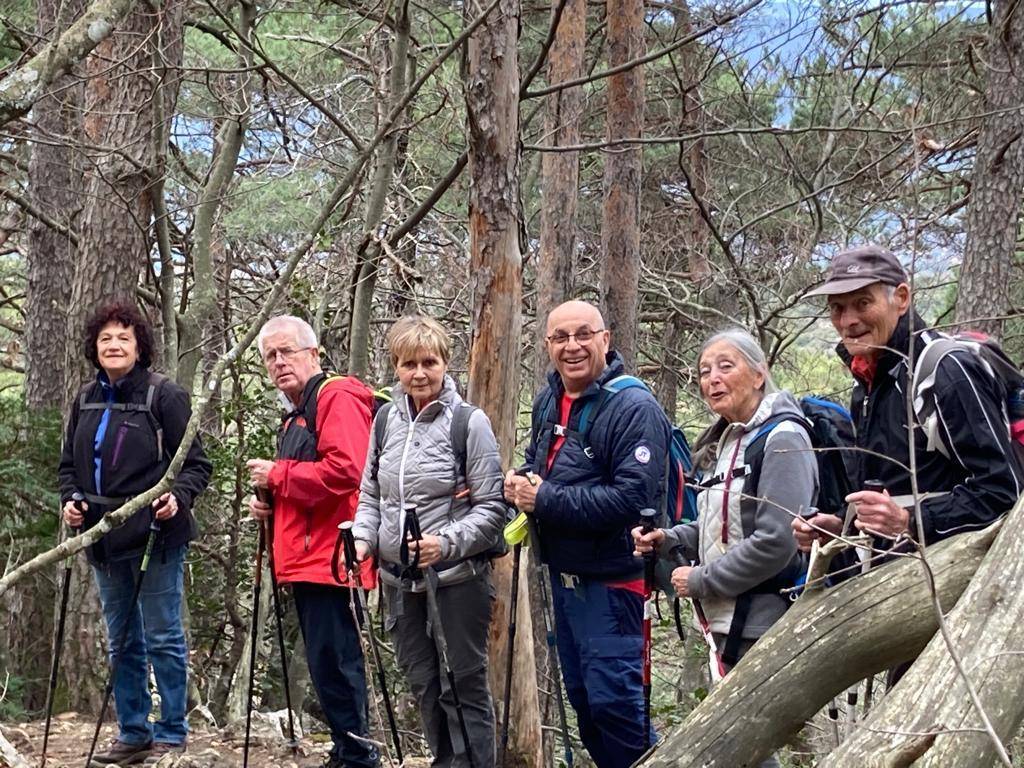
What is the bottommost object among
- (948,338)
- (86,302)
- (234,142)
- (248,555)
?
(248,555)

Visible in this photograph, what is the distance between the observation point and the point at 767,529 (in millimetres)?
3365

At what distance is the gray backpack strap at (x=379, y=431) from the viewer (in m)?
4.31

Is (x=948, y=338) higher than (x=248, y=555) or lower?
higher

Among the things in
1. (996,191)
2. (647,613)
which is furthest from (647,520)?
(996,191)

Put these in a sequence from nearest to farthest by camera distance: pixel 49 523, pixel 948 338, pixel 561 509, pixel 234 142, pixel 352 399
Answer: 1. pixel 948 338
2. pixel 561 509
3. pixel 352 399
4. pixel 234 142
5. pixel 49 523

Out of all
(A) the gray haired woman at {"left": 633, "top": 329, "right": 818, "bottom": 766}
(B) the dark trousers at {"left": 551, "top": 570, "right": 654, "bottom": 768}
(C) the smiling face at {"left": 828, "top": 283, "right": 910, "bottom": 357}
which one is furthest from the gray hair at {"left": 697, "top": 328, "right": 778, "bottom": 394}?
(B) the dark trousers at {"left": 551, "top": 570, "right": 654, "bottom": 768}

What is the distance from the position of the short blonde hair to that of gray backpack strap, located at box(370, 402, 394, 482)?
0.62 ft

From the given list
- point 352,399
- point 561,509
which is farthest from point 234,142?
point 561,509

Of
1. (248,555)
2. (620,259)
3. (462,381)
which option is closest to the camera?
(248,555)

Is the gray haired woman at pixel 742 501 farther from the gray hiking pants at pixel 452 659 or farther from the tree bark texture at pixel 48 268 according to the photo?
the tree bark texture at pixel 48 268

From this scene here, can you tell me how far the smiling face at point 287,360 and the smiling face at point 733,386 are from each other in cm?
180

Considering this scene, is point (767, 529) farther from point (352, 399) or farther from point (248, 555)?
point (248, 555)

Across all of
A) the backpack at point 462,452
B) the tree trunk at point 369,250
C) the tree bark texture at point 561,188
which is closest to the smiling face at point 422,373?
the backpack at point 462,452

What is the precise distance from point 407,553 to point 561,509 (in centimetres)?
61
